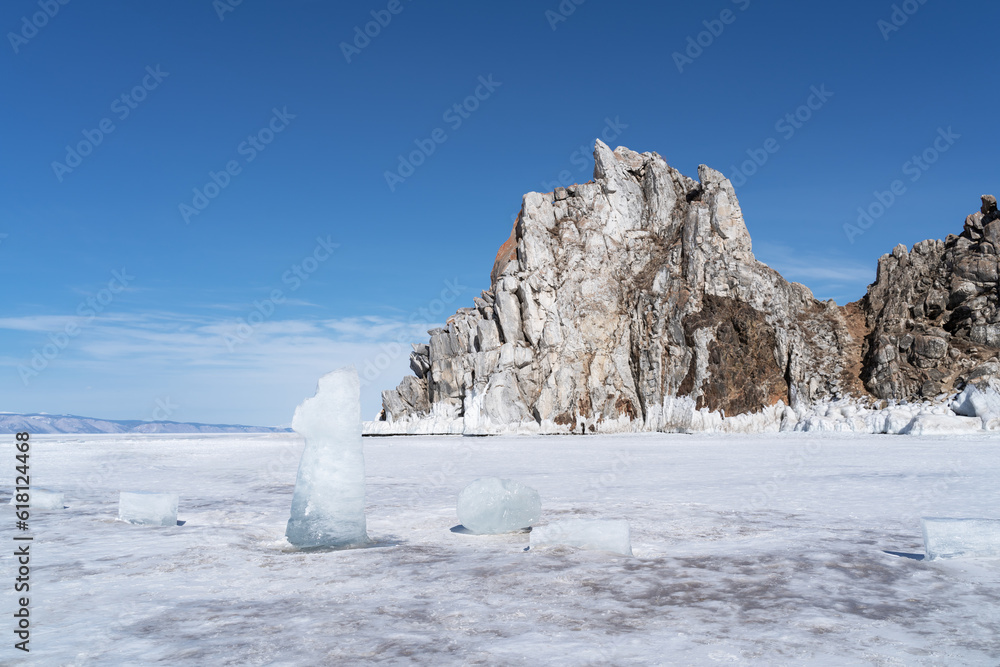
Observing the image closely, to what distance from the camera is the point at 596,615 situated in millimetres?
5531

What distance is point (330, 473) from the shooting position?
9.20m

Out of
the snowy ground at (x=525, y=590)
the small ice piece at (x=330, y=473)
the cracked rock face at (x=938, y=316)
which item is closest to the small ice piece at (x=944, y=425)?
the cracked rock face at (x=938, y=316)

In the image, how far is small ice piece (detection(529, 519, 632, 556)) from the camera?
801 cm

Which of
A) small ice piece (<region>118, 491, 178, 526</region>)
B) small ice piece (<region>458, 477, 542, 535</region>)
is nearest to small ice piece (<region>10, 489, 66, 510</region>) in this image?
small ice piece (<region>118, 491, 178, 526</region>)

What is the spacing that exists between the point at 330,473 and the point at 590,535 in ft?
12.1

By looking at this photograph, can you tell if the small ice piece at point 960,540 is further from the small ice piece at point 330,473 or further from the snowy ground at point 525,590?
the small ice piece at point 330,473

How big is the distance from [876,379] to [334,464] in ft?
191

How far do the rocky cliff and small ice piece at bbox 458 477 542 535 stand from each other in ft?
172

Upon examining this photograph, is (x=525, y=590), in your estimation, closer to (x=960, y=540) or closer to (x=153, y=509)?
(x=960, y=540)

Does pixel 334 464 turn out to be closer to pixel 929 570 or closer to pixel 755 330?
pixel 929 570

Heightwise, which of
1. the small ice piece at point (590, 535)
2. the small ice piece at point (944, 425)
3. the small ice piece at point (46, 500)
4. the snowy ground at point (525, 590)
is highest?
the small ice piece at point (944, 425)

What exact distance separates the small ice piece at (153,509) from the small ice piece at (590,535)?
6288mm

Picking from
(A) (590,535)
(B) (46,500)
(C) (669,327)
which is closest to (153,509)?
(B) (46,500)

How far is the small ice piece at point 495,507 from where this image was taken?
986cm
